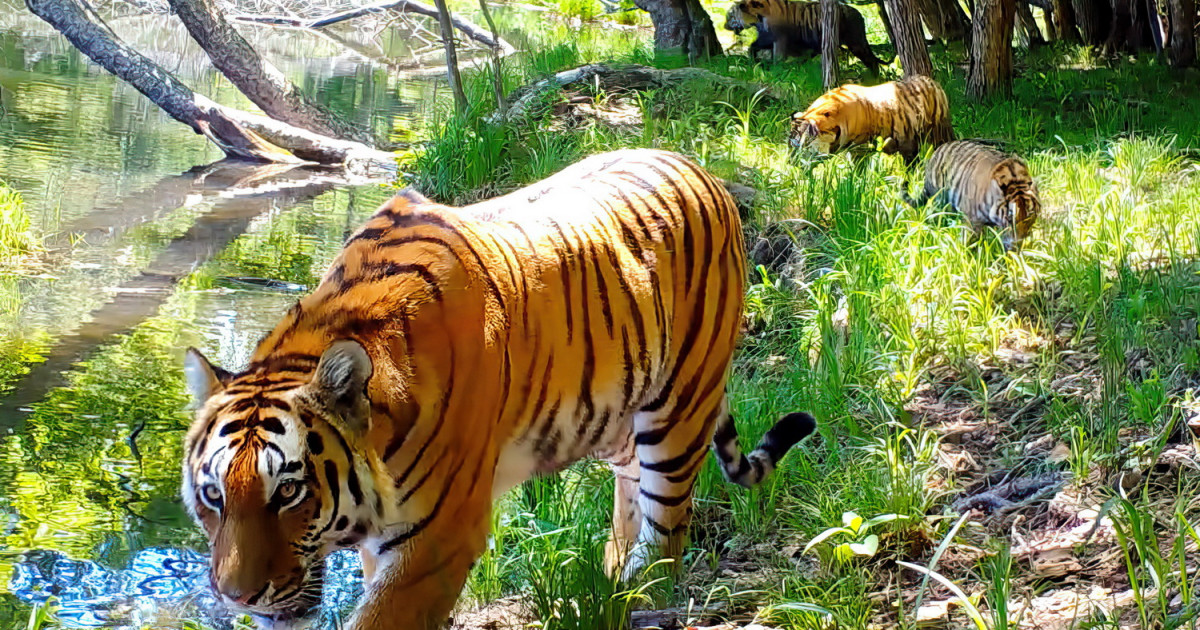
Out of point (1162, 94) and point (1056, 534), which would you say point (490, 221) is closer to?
point (1056, 534)

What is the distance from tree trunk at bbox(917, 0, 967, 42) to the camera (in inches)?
644

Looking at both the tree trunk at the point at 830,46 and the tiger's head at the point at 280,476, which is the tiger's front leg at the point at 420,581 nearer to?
the tiger's head at the point at 280,476

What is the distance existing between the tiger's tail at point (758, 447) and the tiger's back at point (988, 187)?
264cm

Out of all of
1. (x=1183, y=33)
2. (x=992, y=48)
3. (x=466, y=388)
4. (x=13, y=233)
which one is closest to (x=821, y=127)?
(x=992, y=48)

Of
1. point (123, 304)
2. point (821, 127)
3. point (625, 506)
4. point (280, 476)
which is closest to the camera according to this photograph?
point (280, 476)

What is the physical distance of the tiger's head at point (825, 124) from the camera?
806cm

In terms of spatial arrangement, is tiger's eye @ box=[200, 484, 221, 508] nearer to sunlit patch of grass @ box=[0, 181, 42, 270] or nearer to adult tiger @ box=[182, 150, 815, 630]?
adult tiger @ box=[182, 150, 815, 630]

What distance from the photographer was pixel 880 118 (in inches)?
334

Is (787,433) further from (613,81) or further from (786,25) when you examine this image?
(786,25)

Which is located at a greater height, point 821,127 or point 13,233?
point 821,127

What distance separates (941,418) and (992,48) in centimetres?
716

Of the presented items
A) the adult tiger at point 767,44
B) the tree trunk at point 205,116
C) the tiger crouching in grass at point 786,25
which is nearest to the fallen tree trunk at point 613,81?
the tree trunk at point 205,116

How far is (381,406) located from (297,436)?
8.1 inches

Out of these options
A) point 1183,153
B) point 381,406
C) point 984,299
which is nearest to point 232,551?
point 381,406
